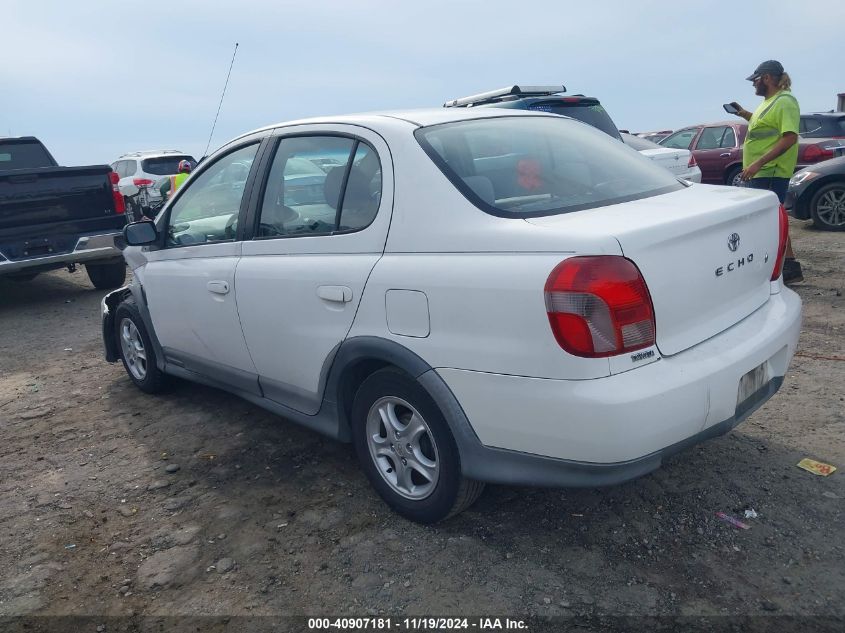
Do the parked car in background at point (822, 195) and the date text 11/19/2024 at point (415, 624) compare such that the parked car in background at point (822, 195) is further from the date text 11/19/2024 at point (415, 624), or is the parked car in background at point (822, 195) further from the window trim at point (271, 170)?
the date text 11/19/2024 at point (415, 624)

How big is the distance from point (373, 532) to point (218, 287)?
5.00 ft

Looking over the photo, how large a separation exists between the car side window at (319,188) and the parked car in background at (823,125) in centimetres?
1187

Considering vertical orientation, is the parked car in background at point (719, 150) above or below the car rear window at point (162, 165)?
below

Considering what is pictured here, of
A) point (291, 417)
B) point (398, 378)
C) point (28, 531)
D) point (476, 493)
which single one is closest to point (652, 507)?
point (476, 493)

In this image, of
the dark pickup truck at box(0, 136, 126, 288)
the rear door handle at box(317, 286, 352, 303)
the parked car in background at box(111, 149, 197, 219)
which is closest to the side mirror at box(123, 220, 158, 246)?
the rear door handle at box(317, 286, 352, 303)

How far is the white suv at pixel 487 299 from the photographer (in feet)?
7.69

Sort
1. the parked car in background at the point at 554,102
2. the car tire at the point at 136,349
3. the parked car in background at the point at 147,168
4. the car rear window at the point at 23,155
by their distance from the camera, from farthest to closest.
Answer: the parked car in background at the point at 147,168
the car rear window at the point at 23,155
the parked car in background at the point at 554,102
the car tire at the point at 136,349

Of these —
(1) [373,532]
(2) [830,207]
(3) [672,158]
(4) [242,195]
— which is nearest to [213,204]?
(4) [242,195]

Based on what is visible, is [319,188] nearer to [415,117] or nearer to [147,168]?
[415,117]

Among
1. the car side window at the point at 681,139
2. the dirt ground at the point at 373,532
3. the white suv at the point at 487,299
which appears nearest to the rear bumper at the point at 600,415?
the white suv at the point at 487,299

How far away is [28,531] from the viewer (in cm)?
330

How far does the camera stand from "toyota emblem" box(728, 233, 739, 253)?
8.98 feet

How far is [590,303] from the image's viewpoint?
229 cm

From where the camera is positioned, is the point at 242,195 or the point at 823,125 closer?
the point at 242,195
